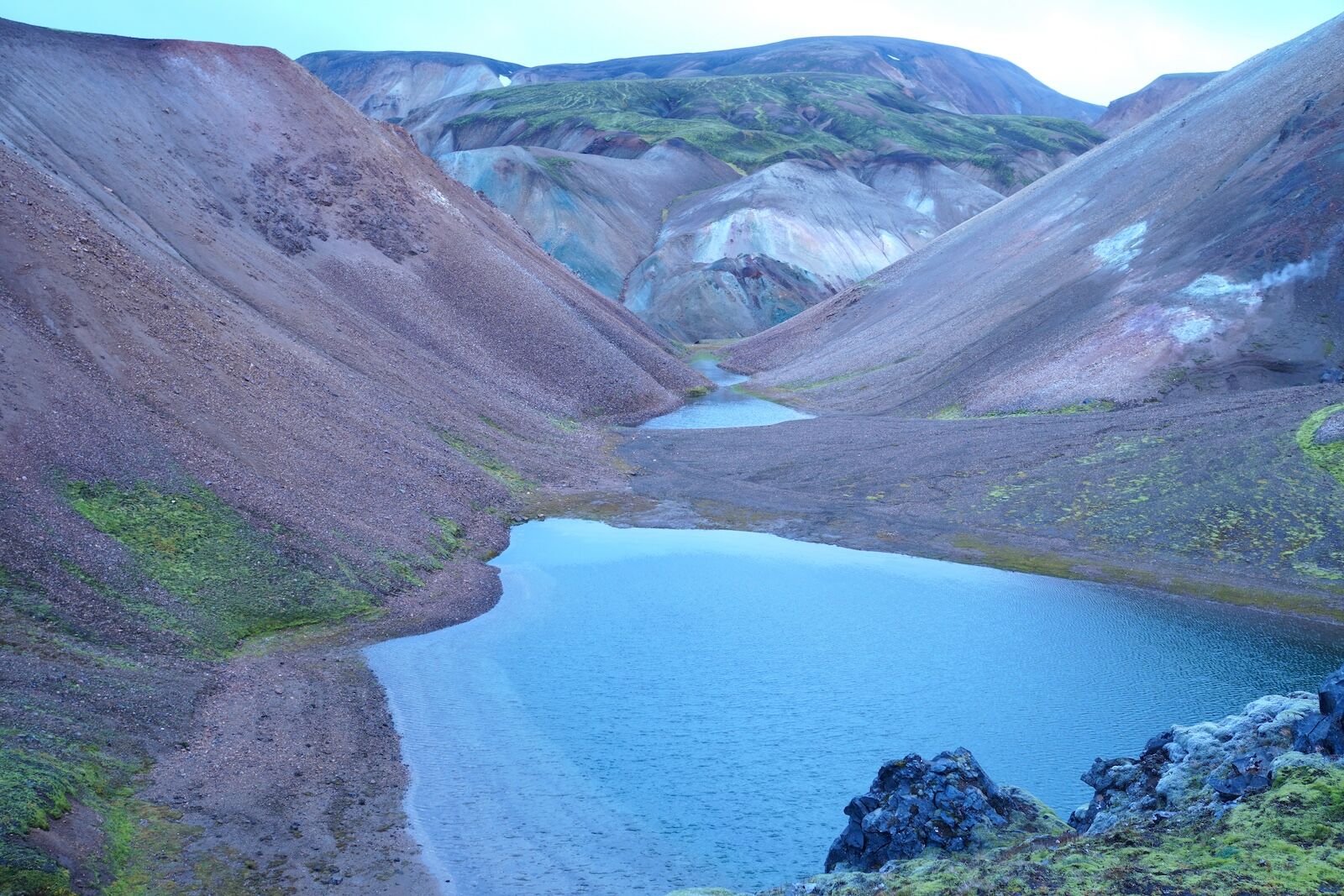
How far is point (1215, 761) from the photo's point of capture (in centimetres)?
1252

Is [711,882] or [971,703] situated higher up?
[971,703]

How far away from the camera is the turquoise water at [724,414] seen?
176 feet

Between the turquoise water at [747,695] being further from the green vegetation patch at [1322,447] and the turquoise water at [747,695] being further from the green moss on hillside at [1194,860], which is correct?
the green vegetation patch at [1322,447]

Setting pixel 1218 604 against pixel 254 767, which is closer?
pixel 254 767

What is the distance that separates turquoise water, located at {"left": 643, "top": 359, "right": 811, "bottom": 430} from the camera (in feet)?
176

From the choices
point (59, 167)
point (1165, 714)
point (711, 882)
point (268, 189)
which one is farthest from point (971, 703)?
point (268, 189)

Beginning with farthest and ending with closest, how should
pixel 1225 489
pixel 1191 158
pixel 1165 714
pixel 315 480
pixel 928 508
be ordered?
pixel 1191 158 < pixel 928 508 < pixel 1225 489 < pixel 315 480 < pixel 1165 714

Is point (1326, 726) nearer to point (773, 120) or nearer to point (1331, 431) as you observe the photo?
point (1331, 431)

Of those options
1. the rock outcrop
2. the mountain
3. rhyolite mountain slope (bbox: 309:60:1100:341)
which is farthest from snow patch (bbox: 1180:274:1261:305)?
the mountain

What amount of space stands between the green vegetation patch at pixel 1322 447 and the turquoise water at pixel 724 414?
24.0 meters

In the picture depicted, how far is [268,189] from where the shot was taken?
166 ft

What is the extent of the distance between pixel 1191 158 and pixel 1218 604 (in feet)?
137

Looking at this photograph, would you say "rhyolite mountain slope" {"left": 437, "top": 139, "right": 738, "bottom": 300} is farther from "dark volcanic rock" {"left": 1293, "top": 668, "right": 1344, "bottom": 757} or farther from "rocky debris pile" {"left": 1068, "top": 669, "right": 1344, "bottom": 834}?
"dark volcanic rock" {"left": 1293, "top": 668, "right": 1344, "bottom": 757}

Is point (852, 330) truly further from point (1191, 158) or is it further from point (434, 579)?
point (434, 579)
